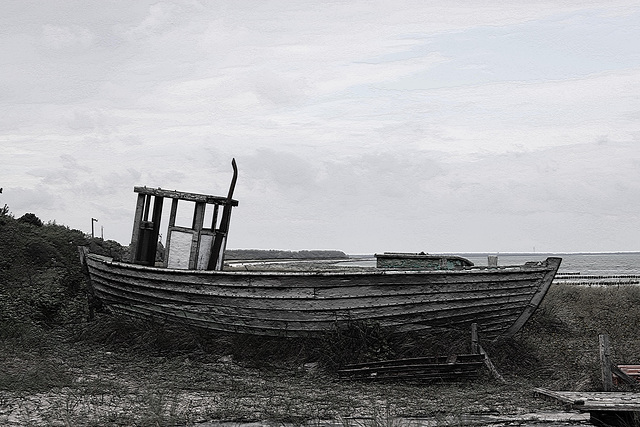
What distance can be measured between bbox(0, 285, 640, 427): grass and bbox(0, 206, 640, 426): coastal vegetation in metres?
0.02

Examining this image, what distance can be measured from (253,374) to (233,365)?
0.86 m

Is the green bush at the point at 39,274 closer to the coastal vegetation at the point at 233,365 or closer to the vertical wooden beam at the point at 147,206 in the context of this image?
the coastal vegetation at the point at 233,365

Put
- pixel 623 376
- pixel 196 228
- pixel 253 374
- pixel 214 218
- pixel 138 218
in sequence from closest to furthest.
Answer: pixel 623 376 < pixel 253 374 < pixel 196 228 < pixel 214 218 < pixel 138 218

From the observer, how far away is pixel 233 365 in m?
13.6

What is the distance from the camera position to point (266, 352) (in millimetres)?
13875

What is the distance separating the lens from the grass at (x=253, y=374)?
31.2ft

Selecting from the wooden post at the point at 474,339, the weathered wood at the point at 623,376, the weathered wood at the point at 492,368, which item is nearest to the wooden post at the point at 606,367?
the weathered wood at the point at 623,376

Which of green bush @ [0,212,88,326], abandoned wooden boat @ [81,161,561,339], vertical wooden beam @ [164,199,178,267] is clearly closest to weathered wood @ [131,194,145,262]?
vertical wooden beam @ [164,199,178,267]

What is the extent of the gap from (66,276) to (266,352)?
8.30 meters

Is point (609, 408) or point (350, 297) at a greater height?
point (350, 297)

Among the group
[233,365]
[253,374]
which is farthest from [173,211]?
[253,374]

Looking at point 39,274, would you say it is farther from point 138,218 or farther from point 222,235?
point 222,235

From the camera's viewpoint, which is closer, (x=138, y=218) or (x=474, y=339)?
(x=474, y=339)

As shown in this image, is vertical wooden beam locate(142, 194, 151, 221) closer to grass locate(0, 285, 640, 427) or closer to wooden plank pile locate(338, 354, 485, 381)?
grass locate(0, 285, 640, 427)
